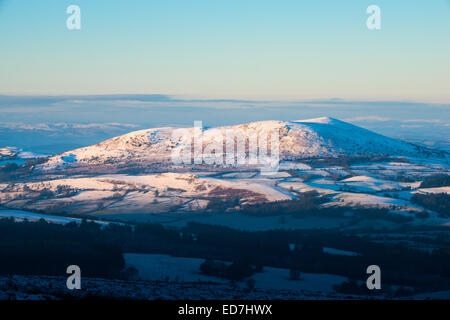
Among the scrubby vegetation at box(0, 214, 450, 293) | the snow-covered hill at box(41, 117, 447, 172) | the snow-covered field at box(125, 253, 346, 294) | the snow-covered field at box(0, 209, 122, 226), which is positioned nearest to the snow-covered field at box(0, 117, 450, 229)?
the snow-covered hill at box(41, 117, 447, 172)

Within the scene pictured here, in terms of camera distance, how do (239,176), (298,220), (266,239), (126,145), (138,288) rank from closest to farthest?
(138,288)
(266,239)
(298,220)
(239,176)
(126,145)

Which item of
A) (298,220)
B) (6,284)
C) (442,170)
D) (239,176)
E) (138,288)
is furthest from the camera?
(442,170)

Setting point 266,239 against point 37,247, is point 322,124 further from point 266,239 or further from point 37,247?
point 37,247

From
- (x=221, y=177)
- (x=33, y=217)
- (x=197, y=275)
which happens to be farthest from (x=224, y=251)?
(x=221, y=177)

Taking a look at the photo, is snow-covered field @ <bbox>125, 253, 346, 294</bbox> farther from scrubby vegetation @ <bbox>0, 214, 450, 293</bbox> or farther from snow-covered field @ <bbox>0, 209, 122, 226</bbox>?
snow-covered field @ <bbox>0, 209, 122, 226</bbox>

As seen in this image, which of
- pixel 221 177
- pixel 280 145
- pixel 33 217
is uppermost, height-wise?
pixel 280 145

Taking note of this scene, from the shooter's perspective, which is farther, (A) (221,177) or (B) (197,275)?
(A) (221,177)

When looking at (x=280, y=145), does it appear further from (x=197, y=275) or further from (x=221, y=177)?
(x=197, y=275)

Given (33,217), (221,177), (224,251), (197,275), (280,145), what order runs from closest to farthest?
(197,275)
(224,251)
(33,217)
(221,177)
(280,145)
